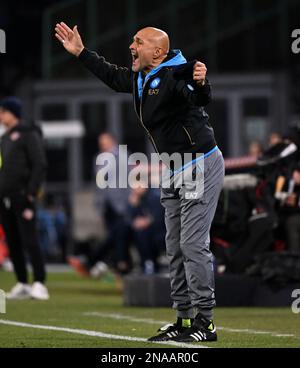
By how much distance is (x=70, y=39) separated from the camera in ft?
29.3

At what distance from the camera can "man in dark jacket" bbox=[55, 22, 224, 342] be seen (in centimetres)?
839

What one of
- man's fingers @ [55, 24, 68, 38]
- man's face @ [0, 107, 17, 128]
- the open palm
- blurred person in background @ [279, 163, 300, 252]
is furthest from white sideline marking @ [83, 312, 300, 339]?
man's face @ [0, 107, 17, 128]

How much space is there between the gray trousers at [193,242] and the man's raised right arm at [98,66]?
0.81 m

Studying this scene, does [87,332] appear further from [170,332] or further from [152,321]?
[152,321]

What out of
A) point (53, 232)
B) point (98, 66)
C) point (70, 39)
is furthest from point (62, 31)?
point (53, 232)

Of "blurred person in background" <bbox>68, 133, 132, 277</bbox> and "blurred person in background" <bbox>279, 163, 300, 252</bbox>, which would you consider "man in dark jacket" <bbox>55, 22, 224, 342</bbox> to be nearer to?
"blurred person in background" <bbox>279, 163, 300, 252</bbox>

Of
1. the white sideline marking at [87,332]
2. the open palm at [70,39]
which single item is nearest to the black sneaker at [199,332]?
the white sideline marking at [87,332]

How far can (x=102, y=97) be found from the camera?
26.7 metres

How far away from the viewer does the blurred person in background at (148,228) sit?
1872 cm

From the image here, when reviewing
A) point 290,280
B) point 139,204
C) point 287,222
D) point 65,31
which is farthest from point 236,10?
point 65,31

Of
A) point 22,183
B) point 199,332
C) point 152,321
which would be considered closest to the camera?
point 199,332

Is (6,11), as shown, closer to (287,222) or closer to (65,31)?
(287,222)

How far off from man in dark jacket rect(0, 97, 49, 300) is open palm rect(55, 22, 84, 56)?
16.3ft

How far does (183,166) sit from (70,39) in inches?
50.7
